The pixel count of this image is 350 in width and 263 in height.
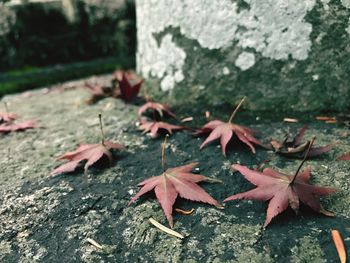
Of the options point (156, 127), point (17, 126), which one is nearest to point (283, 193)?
point (156, 127)

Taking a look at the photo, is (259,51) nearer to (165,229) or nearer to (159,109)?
(159,109)

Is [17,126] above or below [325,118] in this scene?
below

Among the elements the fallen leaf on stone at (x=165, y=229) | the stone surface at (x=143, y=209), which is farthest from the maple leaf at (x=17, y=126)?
the fallen leaf on stone at (x=165, y=229)

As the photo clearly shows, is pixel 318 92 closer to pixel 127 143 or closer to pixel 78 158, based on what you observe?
pixel 127 143

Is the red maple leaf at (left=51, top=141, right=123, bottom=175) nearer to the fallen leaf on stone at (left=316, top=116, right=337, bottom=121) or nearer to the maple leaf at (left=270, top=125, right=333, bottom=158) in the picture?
the maple leaf at (left=270, top=125, right=333, bottom=158)

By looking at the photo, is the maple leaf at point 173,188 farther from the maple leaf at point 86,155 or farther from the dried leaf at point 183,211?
the maple leaf at point 86,155

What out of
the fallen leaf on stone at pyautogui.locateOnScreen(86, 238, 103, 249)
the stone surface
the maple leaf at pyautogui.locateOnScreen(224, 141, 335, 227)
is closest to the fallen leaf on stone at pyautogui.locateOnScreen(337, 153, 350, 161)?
the stone surface

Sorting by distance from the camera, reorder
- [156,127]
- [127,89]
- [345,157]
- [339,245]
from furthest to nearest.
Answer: [127,89] → [156,127] → [345,157] → [339,245]
